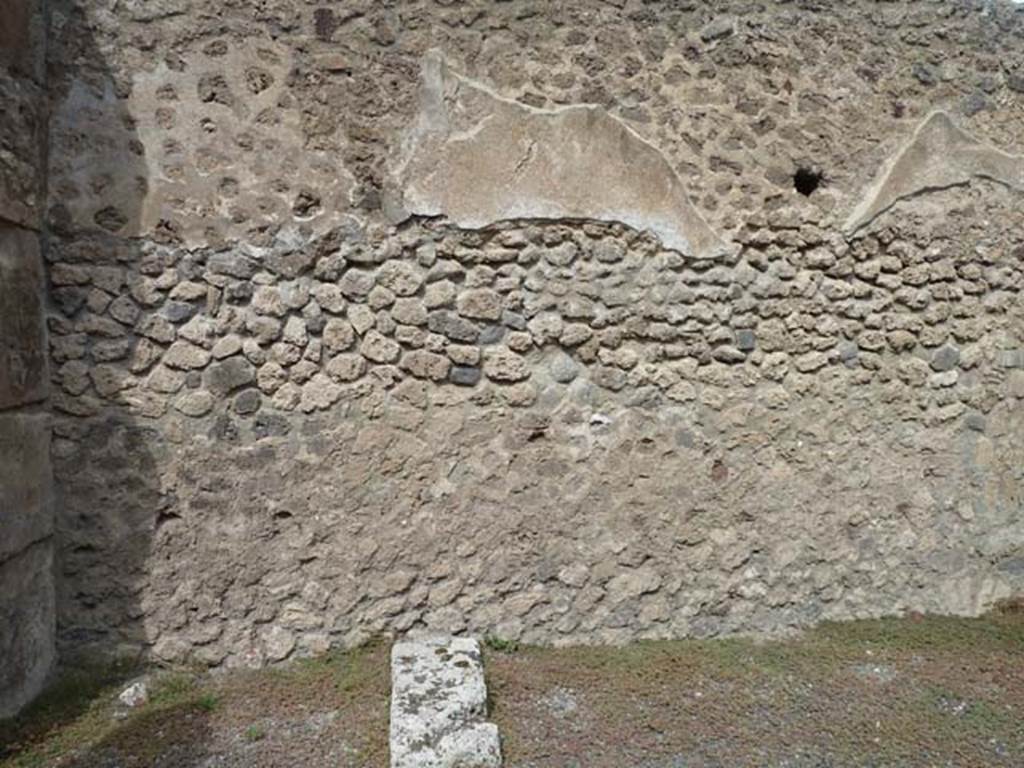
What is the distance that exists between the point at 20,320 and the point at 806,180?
3.42 metres

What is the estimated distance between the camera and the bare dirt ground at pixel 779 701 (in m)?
2.66

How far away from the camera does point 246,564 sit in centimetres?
309

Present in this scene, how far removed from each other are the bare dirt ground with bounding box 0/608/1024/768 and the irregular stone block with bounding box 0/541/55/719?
10 cm

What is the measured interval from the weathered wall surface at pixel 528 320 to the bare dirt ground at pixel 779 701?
20cm

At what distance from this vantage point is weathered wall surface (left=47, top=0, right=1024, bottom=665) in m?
2.98

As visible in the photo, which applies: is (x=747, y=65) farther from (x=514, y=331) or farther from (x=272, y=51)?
(x=272, y=51)

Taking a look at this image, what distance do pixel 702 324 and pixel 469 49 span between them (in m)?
1.60

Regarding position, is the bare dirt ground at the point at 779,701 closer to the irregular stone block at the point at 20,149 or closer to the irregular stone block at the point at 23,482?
the irregular stone block at the point at 23,482

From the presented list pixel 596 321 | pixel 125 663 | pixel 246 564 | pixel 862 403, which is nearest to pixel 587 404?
pixel 596 321

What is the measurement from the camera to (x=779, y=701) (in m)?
3.01

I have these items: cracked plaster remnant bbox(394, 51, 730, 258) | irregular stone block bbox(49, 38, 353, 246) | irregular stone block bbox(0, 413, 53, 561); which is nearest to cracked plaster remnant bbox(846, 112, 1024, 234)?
cracked plaster remnant bbox(394, 51, 730, 258)

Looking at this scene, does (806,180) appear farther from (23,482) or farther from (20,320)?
(23,482)

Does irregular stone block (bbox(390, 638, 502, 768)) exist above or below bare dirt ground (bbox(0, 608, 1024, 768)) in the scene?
above

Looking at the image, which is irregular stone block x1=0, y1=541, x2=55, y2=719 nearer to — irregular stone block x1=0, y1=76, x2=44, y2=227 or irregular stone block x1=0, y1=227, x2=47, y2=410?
irregular stone block x1=0, y1=227, x2=47, y2=410
